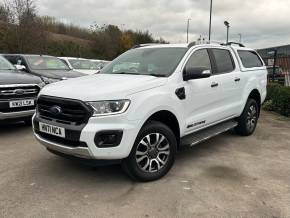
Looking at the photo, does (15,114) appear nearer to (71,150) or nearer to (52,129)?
(52,129)

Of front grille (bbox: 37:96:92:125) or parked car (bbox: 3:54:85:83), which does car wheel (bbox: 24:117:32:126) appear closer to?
parked car (bbox: 3:54:85:83)

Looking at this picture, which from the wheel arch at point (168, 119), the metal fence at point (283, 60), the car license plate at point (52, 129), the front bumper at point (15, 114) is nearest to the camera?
the car license plate at point (52, 129)

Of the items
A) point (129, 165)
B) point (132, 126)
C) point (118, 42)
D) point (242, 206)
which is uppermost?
point (118, 42)

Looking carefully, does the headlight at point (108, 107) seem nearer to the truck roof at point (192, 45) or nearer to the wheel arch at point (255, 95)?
the truck roof at point (192, 45)

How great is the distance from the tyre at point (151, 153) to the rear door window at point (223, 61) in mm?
1787

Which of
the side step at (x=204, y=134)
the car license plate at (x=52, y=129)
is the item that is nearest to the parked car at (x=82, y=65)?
the side step at (x=204, y=134)

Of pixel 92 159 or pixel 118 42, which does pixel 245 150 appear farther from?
pixel 118 42

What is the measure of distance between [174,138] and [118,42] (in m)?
36.7

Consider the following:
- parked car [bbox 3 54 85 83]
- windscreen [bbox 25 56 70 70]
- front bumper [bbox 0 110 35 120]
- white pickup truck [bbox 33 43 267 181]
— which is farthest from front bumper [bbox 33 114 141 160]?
windscreen [bbox 25 56 70 70]

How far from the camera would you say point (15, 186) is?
12.7 ft

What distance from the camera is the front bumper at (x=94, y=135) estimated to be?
3488mm

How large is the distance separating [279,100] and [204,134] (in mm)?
5441

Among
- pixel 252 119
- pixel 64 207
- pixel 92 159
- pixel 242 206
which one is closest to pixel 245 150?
pixel 252 119

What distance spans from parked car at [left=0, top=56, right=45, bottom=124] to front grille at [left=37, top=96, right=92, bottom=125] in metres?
2.11
